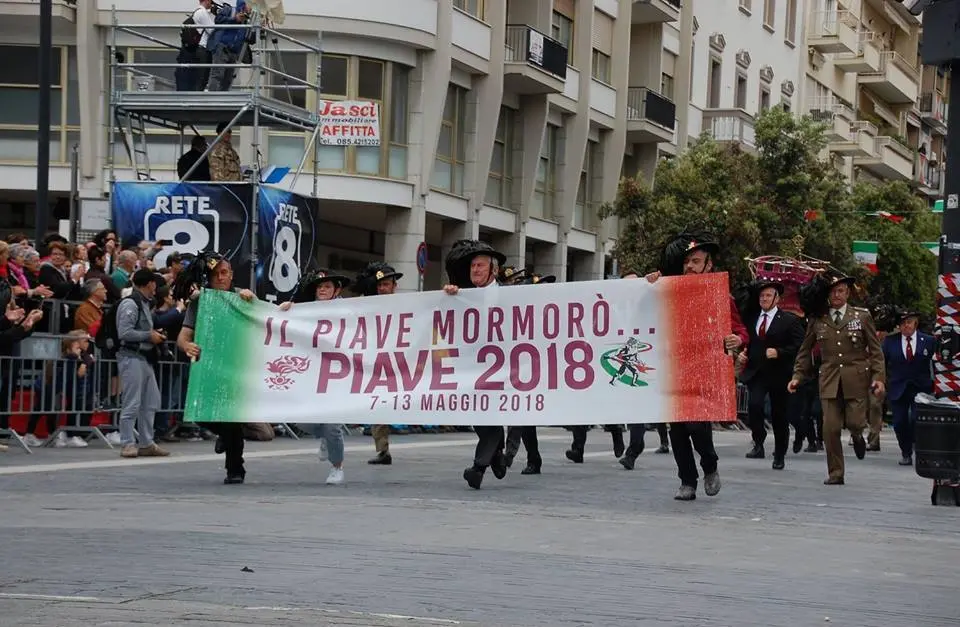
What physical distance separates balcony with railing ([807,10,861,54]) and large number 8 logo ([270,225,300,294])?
4536 cm

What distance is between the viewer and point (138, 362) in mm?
17250

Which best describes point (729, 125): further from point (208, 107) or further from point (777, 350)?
point (777, 350)

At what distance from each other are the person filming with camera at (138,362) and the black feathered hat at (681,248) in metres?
5.50

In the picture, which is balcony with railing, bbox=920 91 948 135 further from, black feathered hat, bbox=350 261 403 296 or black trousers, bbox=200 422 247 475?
black trousers, bbox=200 422 247 475

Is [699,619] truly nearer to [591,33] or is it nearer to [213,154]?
[213,154]

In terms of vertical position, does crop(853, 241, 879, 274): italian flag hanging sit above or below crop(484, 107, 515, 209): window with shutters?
below

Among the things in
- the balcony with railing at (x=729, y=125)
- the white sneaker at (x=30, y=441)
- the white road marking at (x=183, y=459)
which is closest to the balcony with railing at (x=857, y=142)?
the balcony with railing at (x=729, y=125)

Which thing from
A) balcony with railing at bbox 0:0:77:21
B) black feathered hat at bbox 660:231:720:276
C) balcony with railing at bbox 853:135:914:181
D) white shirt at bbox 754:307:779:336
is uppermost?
balcony with railing at bbox 853:135:914:181

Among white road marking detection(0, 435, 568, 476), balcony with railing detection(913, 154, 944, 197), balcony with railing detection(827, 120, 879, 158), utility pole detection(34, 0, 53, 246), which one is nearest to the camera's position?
white road marking detection(0, 435, 568, 476)

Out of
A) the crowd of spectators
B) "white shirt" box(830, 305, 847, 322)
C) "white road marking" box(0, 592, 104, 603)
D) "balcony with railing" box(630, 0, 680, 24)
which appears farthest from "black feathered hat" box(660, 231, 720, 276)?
"balcony with railing" box(630, 0, 680, 24)

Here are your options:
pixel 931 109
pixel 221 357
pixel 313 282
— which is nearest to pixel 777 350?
pixel 313 282

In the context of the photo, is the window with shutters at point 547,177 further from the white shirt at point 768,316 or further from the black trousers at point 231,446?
the black trousers at point 231,446

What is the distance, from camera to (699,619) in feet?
24.9

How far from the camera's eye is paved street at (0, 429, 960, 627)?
767 cm
